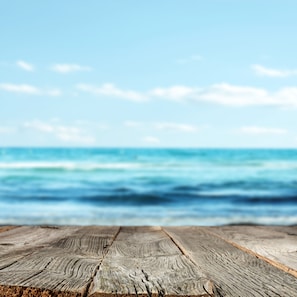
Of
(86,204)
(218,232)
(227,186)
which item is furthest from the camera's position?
(227,186)

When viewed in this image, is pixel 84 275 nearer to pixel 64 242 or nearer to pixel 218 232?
pixel 64 242

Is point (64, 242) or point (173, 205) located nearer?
point (64, 242)

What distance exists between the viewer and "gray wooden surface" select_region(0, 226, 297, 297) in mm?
1081

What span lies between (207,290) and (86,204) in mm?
7898

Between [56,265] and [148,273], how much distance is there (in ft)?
0.86

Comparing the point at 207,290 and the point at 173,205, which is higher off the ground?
the point at 207,290

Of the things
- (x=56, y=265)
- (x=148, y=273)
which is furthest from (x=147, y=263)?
(x=56, y=265)

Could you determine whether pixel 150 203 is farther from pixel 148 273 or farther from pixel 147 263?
pixel 148 273

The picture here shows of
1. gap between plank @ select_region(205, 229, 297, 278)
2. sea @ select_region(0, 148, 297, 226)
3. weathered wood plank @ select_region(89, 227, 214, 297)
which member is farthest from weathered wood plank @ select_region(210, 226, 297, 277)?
sea @ select_region(0, 148, 297, 226)

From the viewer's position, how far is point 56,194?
10359 millimetres

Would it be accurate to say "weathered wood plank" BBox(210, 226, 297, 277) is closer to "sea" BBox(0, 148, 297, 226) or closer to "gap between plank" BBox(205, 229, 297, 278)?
"gap between plank" BBox(205, 229, 297, 278)

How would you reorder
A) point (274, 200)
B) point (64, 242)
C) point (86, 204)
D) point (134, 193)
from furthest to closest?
point (134, 193) < point (274, 200) < point (86, 204) < point (64, 242)

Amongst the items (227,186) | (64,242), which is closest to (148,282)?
(64,242)

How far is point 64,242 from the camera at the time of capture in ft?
5.75
